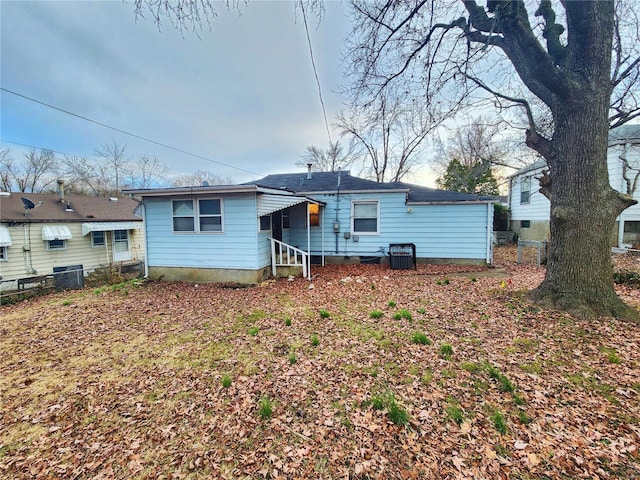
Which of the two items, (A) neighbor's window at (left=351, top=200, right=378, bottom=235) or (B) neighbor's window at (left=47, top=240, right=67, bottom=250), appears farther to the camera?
(B) neighbor's window at (left=47, top=240, right=67, bottom=250)

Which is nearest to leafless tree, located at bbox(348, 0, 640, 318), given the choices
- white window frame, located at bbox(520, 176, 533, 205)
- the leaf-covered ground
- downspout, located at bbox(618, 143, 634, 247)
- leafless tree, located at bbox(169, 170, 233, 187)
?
the leaf-covered ground

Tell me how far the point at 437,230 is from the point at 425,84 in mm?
5282

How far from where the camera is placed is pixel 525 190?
17.4m

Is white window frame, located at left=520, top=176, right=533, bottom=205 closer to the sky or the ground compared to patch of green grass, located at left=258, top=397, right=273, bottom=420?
closer to the sky

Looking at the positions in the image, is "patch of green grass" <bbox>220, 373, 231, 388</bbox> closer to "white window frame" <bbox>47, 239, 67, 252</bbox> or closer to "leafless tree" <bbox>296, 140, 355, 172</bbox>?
"white window frame" <bbox>47, 239, 67, 252</bbox>

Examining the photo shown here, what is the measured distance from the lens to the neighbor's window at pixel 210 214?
8.17 m

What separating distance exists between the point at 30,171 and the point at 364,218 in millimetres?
30370

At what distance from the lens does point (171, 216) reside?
8.57 meters

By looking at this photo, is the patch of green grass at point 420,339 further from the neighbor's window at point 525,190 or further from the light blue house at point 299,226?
the neighbor's window at point 525,190

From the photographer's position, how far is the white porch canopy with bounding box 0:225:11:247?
11577 mm

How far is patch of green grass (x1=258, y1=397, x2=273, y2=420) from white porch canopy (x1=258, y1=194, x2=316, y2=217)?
563cm

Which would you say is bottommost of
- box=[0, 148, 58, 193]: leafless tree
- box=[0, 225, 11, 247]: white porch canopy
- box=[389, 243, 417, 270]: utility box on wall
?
box=[389, 243, 417, 270]: utility box on wall

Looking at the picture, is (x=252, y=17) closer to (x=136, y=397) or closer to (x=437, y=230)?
(x=136, y=397)

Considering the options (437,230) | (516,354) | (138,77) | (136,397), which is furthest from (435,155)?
(136,397)
